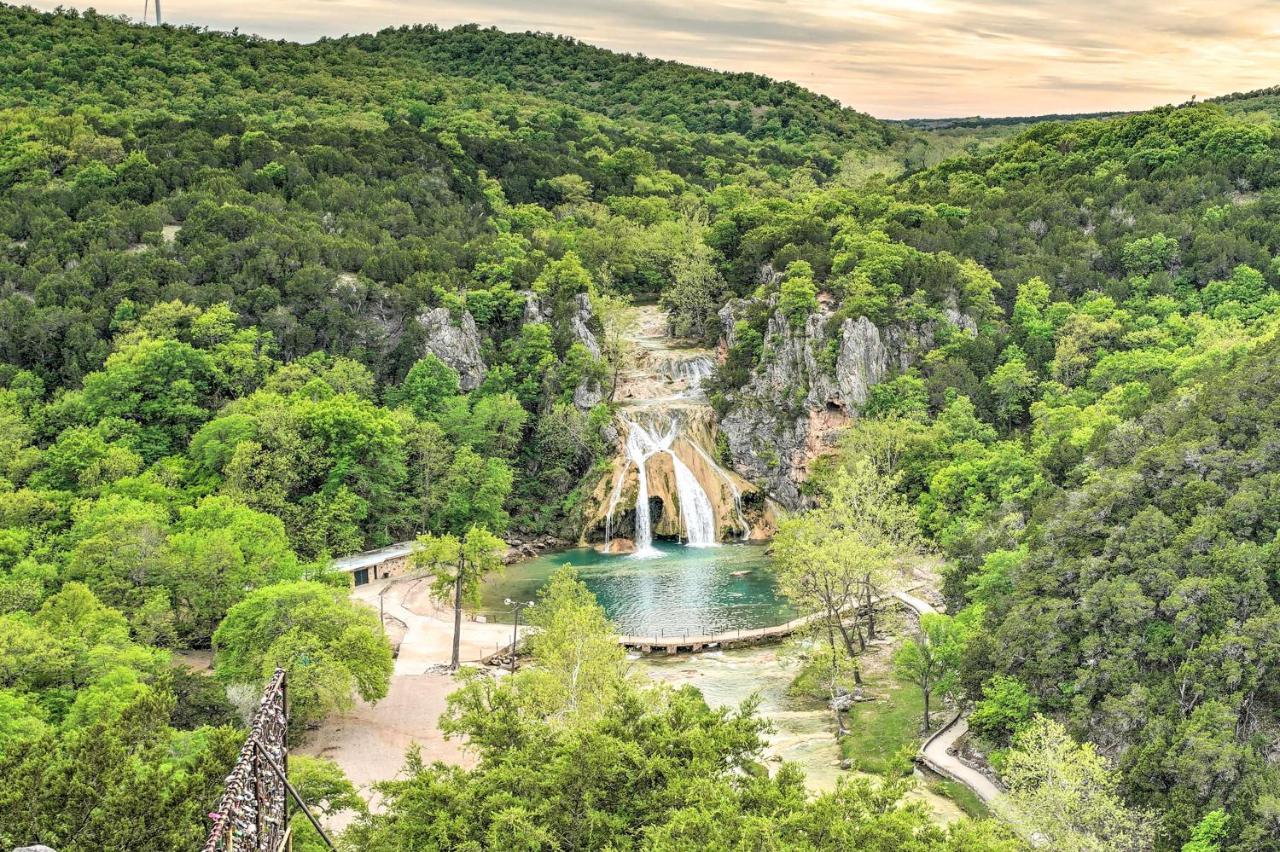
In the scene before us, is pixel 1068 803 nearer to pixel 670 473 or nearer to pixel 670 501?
pixel 670 501

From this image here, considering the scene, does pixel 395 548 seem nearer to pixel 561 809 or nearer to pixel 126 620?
pixel 126 620

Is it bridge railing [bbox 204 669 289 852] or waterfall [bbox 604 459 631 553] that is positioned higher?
bridge railing [bbox 204 669 289 852]

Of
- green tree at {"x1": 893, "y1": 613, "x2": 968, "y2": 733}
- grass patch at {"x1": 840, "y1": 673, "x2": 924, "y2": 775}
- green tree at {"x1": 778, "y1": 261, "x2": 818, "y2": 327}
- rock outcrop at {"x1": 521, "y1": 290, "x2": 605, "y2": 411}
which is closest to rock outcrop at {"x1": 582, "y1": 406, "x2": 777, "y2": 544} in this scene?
rock outcrop at {"x1": 521, "y1": 290, "x2": 605, "y2": 411}

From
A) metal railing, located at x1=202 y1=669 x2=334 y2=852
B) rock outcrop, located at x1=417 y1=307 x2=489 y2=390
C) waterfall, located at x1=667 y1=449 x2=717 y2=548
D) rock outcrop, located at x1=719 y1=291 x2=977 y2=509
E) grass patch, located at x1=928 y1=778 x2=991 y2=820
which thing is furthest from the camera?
rock outcrop, located at x1=417 y1=307 x2=489 y2=390

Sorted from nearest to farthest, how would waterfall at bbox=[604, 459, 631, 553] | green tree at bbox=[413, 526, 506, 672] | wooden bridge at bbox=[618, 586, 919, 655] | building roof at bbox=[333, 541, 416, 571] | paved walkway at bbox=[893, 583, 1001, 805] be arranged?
paved walkway at bbox=[893, 583, 1001, 805], green tree at bbox=[413, 526, 506, 672], wooden bridge at bbox=[618, 586, 919, 655], building roof at bbox=[333, 541, 416, 571], waterfall at bbox=[604, 459, 631, 553]

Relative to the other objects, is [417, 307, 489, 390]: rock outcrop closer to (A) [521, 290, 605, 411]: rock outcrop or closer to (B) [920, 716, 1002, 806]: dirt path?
(A) [521, 290, 605, 411]: rock outcrop

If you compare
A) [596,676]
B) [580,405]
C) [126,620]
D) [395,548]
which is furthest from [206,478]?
[596,676]
